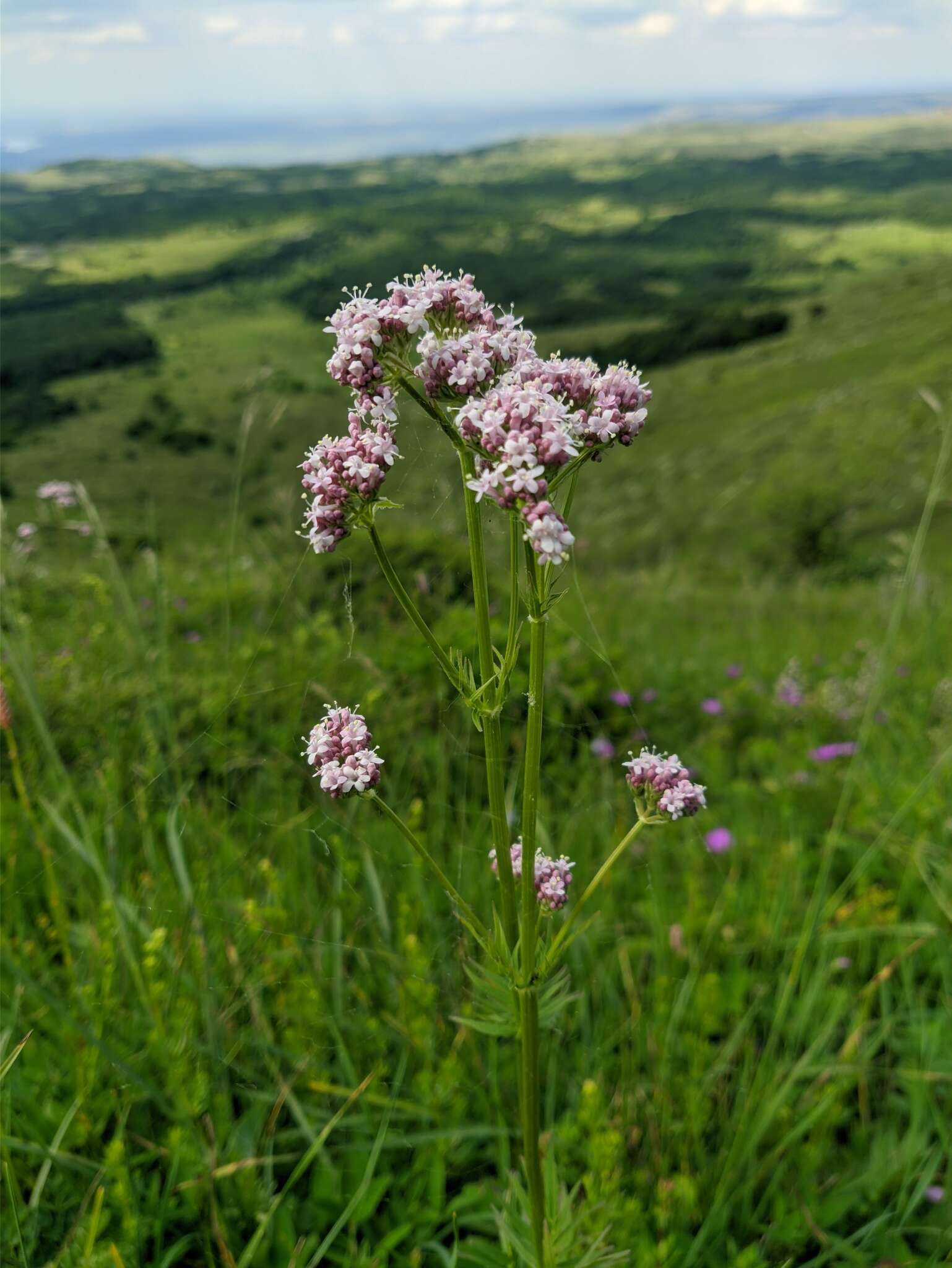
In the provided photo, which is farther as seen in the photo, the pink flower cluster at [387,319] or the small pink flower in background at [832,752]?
the small pink flower in background at [832,752]

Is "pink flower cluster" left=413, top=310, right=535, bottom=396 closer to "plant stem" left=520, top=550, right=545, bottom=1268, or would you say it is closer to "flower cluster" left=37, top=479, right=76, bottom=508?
"plant stem" left=520, top=550, right=545, bottom=1268

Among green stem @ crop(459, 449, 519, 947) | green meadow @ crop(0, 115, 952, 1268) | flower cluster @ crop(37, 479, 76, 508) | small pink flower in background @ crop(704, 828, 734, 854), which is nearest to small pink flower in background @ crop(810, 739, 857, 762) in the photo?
green meadow @ crop(0, 115, 952, 1268)

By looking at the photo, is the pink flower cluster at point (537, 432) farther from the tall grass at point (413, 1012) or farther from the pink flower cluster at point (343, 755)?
the pink flower cluster at point (343, 755)

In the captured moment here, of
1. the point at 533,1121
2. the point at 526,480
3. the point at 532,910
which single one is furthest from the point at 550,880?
the point at 526,480

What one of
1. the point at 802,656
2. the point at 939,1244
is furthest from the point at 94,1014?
the point at 802,656

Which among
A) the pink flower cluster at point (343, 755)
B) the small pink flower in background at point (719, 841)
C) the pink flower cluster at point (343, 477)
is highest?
the pink flower cluster at point (343, 477)

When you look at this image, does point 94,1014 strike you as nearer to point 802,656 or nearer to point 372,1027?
point 372,1027

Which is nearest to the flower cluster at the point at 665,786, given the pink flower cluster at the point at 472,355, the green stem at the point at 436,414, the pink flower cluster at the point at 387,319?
the green stem at the point at 436,414
